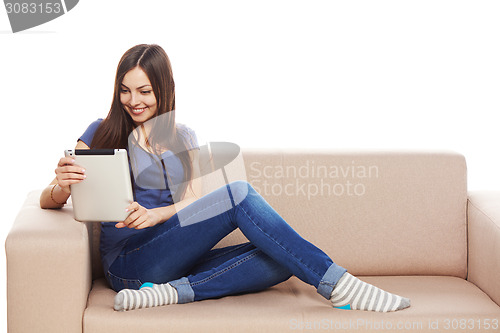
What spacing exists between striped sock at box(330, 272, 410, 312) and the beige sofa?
0.10 ft

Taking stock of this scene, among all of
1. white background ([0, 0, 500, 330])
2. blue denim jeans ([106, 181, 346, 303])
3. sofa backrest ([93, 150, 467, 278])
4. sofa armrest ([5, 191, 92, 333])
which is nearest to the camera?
sofa armrest ([5, 191, 92, 333])

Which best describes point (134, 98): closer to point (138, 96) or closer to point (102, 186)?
point (138, 96)

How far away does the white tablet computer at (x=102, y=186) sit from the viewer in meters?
2.00

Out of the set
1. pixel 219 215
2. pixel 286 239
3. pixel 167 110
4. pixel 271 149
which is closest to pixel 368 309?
pixel 286 239

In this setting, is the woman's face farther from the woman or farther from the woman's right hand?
the woman's right hand

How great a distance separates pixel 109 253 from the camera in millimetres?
2258

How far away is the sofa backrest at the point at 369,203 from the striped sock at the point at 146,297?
454 mm

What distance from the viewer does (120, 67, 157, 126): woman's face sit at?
228 cm

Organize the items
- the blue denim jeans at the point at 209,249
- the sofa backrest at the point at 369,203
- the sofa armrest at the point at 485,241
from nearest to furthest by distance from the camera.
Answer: the blue denim jeans at the point at 209,249, the sofa armrest at the point at 485,241, the sofa backrest at the point at 369,203

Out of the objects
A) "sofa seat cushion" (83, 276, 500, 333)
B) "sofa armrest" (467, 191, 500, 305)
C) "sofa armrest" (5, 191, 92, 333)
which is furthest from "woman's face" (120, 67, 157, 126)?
"sofa armrest" (467, 191, 500, 305)

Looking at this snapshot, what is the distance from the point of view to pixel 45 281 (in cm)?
198

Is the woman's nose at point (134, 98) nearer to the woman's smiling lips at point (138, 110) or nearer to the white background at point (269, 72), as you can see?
the woman's smiling lips at point (138, 110)

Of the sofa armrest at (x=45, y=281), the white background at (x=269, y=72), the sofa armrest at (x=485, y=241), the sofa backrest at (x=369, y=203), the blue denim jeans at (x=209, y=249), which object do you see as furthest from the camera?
the white background at (x=269, y=72)

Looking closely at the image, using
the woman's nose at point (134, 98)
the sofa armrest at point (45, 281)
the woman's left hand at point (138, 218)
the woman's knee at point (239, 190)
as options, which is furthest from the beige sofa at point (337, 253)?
the woman's nose at point (134, 98)
